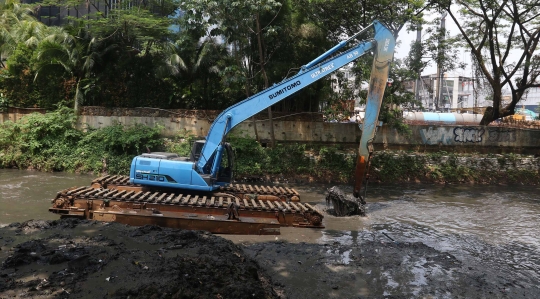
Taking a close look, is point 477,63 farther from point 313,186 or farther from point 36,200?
point 36,200

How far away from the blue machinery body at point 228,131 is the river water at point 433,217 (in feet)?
6.23

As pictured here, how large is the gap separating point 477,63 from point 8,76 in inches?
947

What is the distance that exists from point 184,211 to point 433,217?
285 inches

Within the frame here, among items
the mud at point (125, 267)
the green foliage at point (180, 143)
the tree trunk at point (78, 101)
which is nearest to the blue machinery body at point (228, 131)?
the mud at point (125, 267)

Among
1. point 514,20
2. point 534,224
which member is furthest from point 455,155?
point 534,224

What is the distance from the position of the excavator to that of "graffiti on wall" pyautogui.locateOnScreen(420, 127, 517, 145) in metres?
11.7

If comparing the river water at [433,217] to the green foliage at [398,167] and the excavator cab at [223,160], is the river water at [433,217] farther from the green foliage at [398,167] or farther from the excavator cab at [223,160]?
the excavator cab at [223,160]

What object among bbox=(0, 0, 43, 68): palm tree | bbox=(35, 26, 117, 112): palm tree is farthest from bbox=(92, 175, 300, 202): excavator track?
bbox=(0, 0, 43, 68): palm tree

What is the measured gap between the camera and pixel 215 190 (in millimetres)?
10438

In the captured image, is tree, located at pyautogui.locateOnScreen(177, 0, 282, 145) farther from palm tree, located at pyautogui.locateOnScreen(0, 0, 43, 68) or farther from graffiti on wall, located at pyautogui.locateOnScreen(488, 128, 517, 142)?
graffiti on wall, located at pyautogui.locateOnScreen(488, 128, 517, 142)

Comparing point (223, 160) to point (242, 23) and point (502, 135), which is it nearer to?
point (242, 23)

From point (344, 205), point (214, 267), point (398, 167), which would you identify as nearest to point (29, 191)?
point (344, 205)

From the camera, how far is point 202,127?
20.3m

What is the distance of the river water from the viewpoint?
28.4 feet
